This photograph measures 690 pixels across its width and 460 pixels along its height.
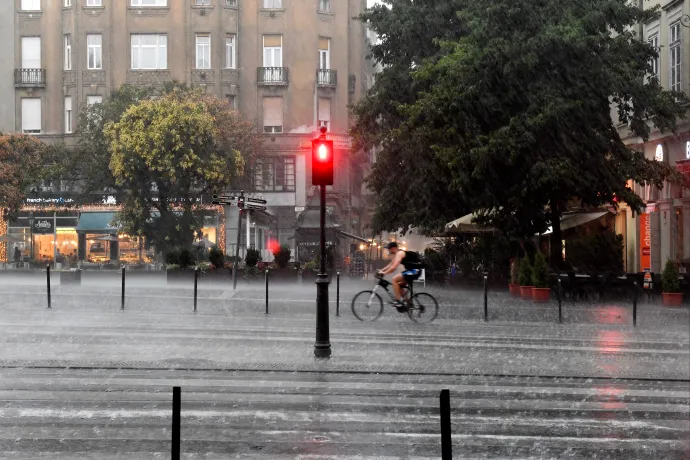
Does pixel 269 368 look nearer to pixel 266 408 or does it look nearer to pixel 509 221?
pixel 266 408

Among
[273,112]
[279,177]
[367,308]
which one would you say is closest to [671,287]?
[367,308]

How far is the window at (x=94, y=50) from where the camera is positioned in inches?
2463

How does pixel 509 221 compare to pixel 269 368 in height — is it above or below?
above

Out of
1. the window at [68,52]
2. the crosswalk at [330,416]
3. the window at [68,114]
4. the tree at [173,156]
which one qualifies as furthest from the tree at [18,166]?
the crosswalk at [330,416]

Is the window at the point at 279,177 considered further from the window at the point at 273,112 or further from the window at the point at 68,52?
the window at the point at 68,52

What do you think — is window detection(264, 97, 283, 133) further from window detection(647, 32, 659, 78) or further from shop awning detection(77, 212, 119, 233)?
window detection(647, 32, 659, 78)


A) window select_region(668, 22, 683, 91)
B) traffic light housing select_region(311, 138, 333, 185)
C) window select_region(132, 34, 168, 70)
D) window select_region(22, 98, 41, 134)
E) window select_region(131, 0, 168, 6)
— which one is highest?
window select_region(131, 0, 168, 6)

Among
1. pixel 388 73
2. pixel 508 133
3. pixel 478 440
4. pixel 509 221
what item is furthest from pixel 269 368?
pixel 388 73

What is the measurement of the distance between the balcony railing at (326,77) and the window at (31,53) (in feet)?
54.2

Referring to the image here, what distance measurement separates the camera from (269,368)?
14.1 meters

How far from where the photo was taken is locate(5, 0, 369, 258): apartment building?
205 ft

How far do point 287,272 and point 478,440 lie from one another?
34.4 meters

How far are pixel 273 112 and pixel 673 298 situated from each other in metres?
38.3

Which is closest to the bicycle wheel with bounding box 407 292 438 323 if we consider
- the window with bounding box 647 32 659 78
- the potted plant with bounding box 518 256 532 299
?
the potted plant with bounding box 518 256 532 299
